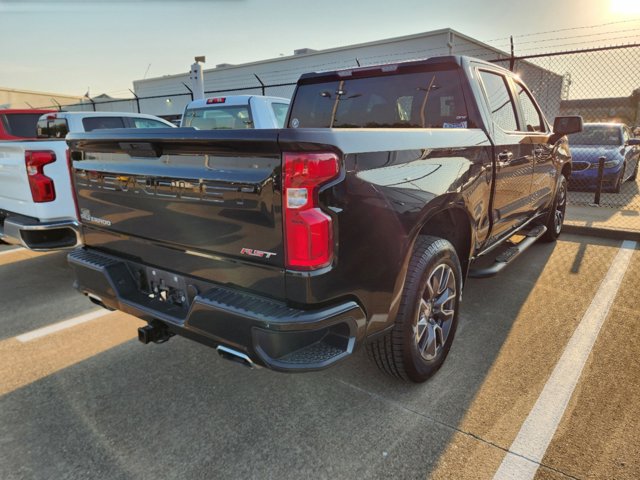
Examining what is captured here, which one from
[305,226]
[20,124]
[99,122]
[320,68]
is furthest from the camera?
[320,68]

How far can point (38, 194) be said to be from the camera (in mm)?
4195

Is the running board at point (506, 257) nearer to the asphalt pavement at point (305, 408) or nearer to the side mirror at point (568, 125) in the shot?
the asphalt pavement at point (305, 408)

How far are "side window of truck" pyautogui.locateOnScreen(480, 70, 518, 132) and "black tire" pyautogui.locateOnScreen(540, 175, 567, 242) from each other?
2.08m

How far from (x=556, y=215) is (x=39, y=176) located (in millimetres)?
6006

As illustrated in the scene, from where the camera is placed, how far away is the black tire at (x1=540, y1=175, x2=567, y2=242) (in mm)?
5688

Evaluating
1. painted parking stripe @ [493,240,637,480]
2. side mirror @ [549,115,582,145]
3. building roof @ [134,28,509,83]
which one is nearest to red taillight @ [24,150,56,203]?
painted parking stripe @ [493,240,637,480]

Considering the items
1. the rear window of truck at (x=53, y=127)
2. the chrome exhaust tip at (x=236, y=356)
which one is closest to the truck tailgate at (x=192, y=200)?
the chrome exhaust tip at (x=236, y=356)

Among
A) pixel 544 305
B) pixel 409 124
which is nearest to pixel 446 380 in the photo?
pixel 544 305

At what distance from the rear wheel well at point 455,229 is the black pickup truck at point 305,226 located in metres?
0.01

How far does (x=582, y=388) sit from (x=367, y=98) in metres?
2.55

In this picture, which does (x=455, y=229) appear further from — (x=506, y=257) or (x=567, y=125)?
(x=567, y=125)

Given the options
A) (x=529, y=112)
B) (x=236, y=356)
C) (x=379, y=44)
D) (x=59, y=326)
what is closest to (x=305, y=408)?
(x=236, y=356)

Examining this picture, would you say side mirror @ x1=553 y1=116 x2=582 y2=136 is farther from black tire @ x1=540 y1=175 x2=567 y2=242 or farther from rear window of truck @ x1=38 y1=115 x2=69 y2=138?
rear window of truck @ x1=38 y1=115 x2=69 y2=138

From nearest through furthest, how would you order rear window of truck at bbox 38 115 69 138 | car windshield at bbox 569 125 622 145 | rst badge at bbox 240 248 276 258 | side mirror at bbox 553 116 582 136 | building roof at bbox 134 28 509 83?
rst badge at bbox 240 248 276 258 → side mirror at bbox 553 116 582 136 → rear window of truck at bbox 38 115 69 138 → car windshield at bbox 569 125 622 145 → building roof at bbox 134 28 509 83
